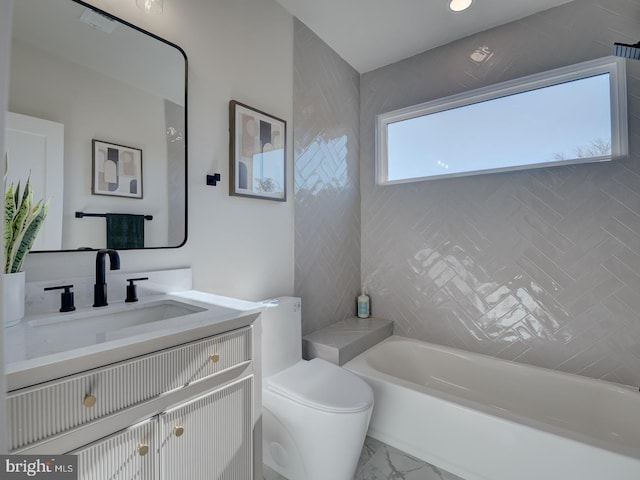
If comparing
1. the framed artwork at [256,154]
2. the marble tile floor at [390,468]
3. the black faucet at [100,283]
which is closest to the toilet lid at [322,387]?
the marble tile floor at [390,468]

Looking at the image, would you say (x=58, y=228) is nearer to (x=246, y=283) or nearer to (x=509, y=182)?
(x=246, y=283)

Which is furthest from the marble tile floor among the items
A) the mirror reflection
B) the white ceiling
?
the white ceiling

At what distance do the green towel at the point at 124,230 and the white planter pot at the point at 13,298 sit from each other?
332 mm

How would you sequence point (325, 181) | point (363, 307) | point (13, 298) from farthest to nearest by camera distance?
point (363, 307), point (325, 181), point (13, 298)

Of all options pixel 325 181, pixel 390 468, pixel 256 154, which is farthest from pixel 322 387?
pixel 325 181

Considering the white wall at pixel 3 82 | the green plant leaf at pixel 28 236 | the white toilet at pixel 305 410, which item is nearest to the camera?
the white wall at pixel 3 82

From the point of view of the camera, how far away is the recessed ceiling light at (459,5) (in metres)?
1.94

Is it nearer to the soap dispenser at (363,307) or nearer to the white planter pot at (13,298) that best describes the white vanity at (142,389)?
the white planter pot at (13,298)

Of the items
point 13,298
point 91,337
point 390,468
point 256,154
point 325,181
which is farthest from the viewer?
point 325,181

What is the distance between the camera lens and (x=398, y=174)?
2.64 metres

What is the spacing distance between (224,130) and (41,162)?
810 mm

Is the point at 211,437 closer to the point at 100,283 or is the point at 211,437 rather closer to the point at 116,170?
the point at 100,283

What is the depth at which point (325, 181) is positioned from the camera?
2.43 metres

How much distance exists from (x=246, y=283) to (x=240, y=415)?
0.81 meters
